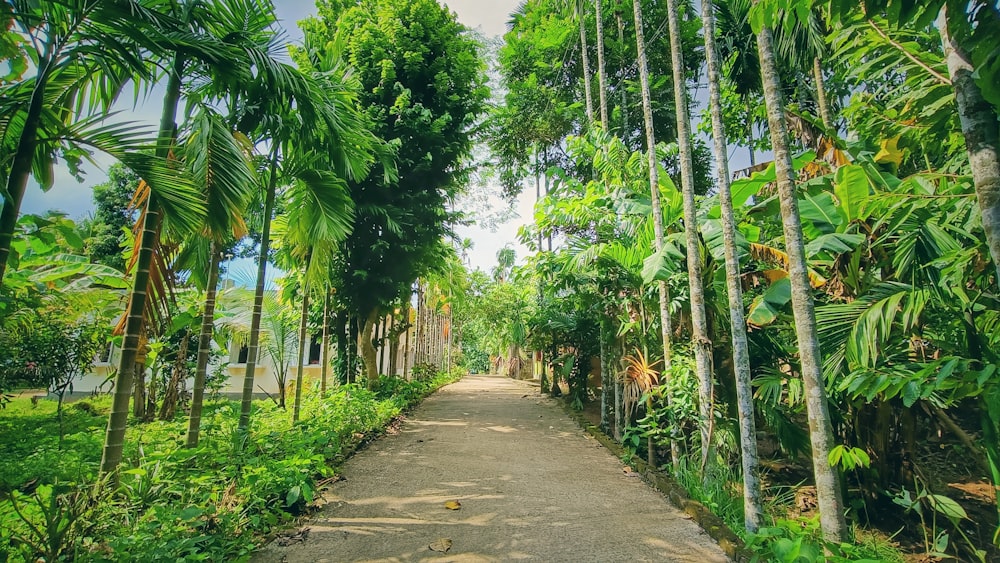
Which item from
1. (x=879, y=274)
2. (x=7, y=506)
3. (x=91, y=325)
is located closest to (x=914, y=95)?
(x=879, y=274)

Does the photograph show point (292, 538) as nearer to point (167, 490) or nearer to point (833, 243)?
point (167, 490)

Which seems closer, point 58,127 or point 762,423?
point 58,127

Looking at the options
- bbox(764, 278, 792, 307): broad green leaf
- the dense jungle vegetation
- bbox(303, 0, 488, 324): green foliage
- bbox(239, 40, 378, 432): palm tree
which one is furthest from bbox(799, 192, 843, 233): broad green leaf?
bbox(303, 0, 488, 324): green foliage

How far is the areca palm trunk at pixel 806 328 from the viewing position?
303 centimetres

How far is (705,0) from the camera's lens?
4184 mm

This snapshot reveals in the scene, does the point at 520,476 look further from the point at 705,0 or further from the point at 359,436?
the point at 705,0

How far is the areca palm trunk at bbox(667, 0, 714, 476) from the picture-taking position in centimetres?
477

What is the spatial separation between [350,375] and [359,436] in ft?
13.6

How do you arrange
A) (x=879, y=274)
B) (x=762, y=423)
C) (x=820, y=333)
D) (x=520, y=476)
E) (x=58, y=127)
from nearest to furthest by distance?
(x=58, y=127)
(x=820, y=333)
(x=879, y=274)
(x=520, y=476)
(x=762, y=423)

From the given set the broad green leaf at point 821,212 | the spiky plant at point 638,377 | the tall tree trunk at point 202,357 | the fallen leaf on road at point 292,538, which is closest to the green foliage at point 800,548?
the spiky plant at point 638,377

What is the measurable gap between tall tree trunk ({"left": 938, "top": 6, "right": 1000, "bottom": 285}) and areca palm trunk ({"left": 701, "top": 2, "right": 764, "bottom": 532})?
5.11 feet

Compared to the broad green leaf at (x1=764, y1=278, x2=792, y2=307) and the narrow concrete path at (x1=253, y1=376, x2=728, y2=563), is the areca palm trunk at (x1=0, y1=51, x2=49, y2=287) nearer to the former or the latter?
the narrow concrete path at (x1=253, y1=376, x2=728, y2=563)

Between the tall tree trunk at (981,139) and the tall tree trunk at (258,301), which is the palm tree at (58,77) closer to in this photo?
the tall tree trunk at (258,301)

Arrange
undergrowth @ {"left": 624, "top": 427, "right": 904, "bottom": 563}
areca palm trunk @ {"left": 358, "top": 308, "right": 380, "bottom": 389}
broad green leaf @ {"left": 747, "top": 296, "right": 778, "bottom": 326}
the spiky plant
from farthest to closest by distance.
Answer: areca palm trunk @ {"left": 358, "top": 308, "right": 380, "bottom": 389} < the spiky plant < broad green leaf @ {"left": 747, "top": 296, "right": 778, "bottom": 326} < undergrowth @ {"left": 624, "top": 427, "right": 904, "bottom": 563}
